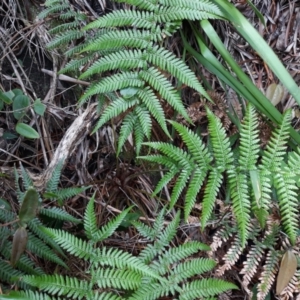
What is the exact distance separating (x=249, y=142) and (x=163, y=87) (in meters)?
0.51

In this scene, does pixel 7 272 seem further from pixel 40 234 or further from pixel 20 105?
pixel 20 105

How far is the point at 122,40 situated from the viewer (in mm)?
2229

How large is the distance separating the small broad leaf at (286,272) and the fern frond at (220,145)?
1.94 feet

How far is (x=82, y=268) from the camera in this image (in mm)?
2225

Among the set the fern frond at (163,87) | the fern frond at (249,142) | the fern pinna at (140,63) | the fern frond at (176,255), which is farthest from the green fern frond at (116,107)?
the fern frond at (176,255)

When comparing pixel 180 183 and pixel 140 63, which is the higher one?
pixel 140 63

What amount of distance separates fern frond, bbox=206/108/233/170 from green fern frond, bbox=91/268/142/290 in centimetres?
68

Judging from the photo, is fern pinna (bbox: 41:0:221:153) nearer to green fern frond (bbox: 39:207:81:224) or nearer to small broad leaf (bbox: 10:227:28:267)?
green fern frond (bbox: 39:207:81:224)

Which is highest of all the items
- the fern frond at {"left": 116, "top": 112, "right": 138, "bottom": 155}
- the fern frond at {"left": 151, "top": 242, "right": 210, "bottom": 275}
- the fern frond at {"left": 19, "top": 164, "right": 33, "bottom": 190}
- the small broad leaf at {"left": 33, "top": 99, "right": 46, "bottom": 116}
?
the small broad leaf at {"left": 33, "top": 99, "right": 46, "bottom": 116}

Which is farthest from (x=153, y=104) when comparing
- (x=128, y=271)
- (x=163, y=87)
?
(x=128, y=271)

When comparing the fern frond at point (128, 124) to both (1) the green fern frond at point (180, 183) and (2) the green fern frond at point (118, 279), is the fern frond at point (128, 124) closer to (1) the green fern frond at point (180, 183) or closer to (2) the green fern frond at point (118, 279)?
(1) the green fern frond at point (180, 183)

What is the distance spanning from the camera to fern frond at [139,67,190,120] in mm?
2168

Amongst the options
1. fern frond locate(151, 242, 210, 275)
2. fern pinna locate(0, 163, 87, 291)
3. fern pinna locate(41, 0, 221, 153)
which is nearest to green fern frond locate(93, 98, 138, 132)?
fern pinna locate(41, 0, 221, 153)

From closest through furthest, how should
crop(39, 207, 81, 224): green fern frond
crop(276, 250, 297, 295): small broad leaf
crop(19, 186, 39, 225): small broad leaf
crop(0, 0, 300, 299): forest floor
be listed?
crop(19, 186, 39, 225): small broad leaf
crop(39, 207, 81, 224): green fern frond
crop(276, 250, 297, 295): small broad leaf
crop(0, 0, 300, 299): forest floor
